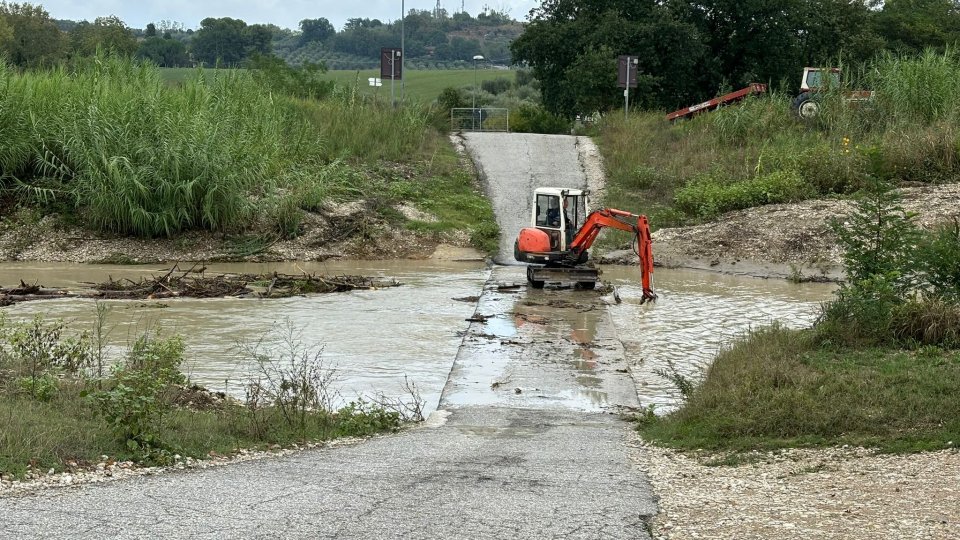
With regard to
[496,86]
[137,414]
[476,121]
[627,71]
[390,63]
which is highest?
[390,63]

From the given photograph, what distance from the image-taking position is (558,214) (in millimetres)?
22391

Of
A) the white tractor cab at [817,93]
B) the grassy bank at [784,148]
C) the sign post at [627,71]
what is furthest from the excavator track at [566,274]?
the sign post at [627,71]

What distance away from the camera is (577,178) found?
34562mm

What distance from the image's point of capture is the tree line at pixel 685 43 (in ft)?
143

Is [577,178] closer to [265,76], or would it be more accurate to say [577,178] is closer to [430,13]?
[265,76]

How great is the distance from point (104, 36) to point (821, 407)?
239 ft

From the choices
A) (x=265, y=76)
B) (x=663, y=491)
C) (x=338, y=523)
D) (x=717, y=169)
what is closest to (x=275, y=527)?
(x=338, y=523)

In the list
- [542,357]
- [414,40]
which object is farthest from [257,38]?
[542,357]

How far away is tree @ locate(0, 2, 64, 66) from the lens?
66562mm

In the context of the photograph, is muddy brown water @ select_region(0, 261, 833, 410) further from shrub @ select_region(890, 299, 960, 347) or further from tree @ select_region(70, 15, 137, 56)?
tree @ select_region(70, 15, 137, 56)

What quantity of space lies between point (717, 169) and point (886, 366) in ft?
67.0

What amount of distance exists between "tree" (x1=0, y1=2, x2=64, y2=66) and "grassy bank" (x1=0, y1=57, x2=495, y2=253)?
121ft

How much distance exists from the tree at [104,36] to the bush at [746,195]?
162ft

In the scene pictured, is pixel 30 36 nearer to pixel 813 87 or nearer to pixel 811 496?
pixel 813 87
